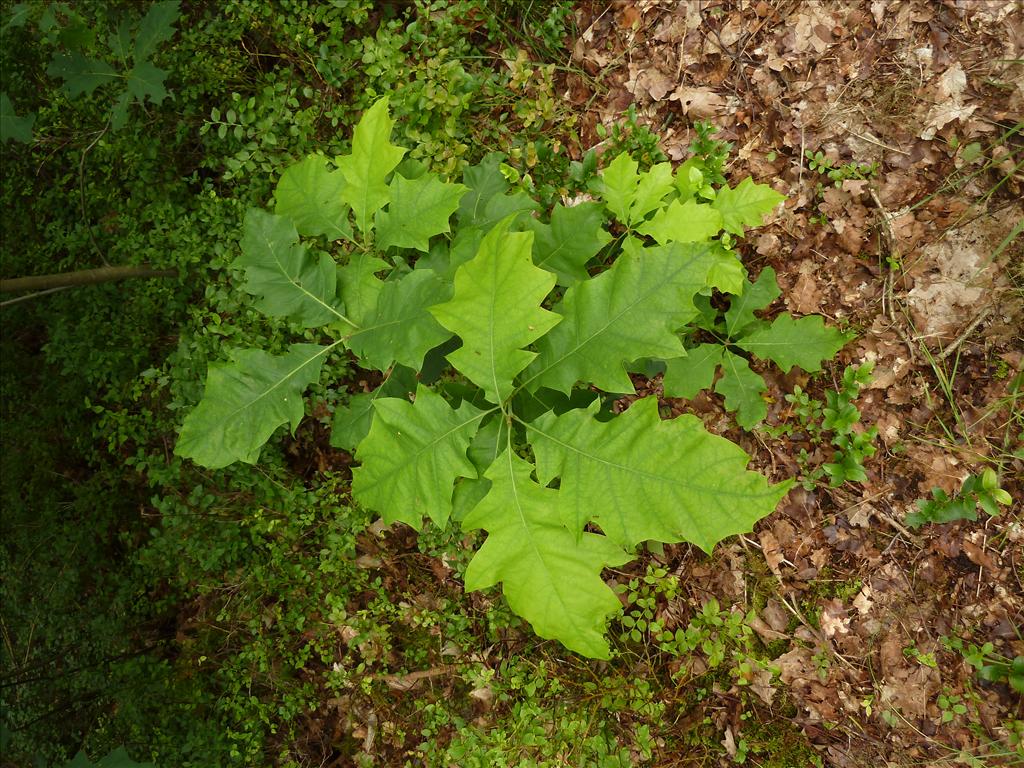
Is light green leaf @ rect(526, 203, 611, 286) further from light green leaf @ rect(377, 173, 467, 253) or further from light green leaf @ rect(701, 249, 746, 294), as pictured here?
light green leaf @ rect(701, 249, 746, 294)

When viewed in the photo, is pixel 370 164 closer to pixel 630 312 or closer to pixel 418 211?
pixel 418 211

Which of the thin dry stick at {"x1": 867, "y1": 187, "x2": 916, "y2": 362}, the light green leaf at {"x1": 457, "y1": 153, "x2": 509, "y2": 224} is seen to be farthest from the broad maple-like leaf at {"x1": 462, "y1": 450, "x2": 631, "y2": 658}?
the thin dry stick at {"x1": 867, "y1": 187, "x2": 916, "y2": 362}

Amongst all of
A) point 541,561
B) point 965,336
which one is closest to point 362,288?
point 541,561

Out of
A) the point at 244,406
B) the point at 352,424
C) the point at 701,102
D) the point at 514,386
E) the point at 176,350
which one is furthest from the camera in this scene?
the point at 176,350

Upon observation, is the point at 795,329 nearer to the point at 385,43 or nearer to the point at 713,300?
the point at 713,300

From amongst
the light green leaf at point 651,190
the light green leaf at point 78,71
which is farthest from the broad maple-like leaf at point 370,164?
the light green leaf at point 78,71

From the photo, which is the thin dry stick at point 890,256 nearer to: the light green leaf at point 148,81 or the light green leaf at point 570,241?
the light green leaf at point 570,241
